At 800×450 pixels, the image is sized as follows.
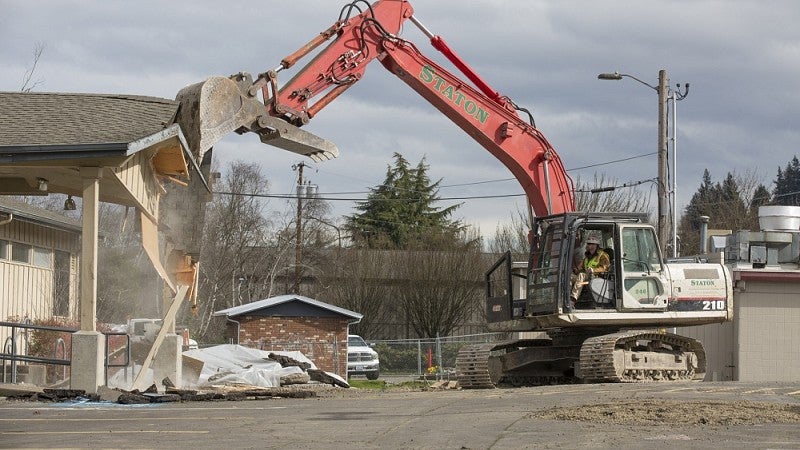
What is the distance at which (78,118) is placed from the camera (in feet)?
60.6

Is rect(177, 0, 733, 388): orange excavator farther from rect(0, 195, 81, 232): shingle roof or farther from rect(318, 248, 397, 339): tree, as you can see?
rect(318, 248, 397, 339): tree

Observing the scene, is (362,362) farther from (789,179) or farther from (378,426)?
(789,179)

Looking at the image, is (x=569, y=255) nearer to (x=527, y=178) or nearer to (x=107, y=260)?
(x=527, y=178)

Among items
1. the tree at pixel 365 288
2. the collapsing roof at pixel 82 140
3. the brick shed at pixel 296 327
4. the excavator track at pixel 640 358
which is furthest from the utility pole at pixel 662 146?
the tree at pixel 365 288

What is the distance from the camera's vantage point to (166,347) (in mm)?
20469

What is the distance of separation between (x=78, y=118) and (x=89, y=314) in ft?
10.7

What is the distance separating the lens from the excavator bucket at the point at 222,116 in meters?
18.2

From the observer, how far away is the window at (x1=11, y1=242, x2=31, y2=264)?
25.8 m

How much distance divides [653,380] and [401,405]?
7.70 metres

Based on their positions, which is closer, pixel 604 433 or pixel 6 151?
pixel 604 433

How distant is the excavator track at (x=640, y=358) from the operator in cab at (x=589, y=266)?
95cm

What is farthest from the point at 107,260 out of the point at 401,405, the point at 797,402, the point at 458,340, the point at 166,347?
the point at 797,402

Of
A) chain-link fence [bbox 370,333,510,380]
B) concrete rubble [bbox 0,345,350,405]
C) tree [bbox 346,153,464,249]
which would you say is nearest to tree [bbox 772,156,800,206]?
tree [bbox 346,153,464,249]

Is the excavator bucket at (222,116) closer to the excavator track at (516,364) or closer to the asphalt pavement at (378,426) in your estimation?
the asphalt pavement at (378,426)
